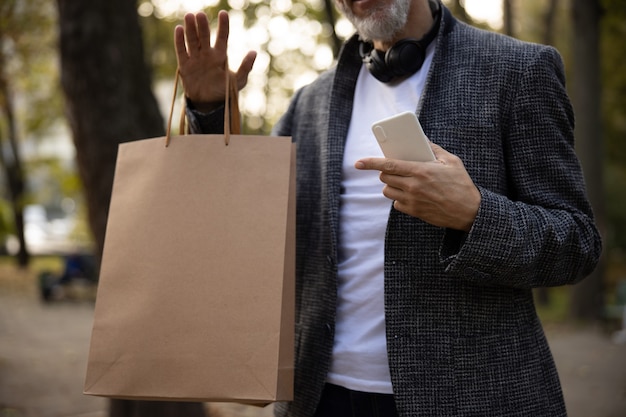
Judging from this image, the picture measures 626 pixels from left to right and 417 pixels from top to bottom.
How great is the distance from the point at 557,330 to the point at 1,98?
16.5 m

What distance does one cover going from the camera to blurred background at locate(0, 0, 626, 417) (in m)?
4.45

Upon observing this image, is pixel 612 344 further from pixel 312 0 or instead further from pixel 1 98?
pixel 1 98

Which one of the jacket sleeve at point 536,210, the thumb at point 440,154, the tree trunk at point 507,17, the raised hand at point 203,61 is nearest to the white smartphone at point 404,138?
the thumb at point 440,154

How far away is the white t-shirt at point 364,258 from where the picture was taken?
188cm

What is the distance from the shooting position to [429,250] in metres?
1.84

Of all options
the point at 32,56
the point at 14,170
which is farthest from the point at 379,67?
the point at 14,170

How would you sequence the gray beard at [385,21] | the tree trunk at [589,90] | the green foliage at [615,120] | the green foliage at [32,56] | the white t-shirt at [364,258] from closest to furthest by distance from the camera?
the white t-shirt at [364,258] < the gray beard at [385,21] < the tree trunk at [589,90] < the green foliage at [615,120] < the green foliage at [32,56]

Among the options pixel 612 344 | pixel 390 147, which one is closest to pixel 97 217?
pixel 390 147

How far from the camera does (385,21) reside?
1998 millimetres

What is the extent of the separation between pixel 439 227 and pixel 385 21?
0.63m

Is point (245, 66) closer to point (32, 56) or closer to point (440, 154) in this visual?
point (440, 154)

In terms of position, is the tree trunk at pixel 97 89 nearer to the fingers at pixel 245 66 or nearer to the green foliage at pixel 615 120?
the fingers at pixel 245 66

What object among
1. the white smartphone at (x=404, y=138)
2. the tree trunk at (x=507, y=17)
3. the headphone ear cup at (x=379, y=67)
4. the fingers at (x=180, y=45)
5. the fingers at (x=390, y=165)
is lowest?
the fingers at (x=390, y=165)

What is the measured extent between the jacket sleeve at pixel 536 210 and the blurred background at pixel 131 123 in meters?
0.96
